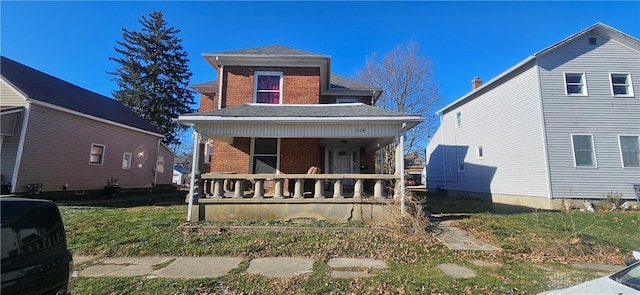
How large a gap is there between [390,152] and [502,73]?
11.6 m

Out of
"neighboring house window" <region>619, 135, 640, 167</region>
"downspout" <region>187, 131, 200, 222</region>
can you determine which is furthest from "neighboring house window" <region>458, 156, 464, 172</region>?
"downspout" <region>187, 131, 200, 222</region>

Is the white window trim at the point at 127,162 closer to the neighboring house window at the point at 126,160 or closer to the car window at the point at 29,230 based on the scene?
the neighboring house window at the point at 126,160

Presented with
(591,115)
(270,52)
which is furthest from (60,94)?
(591,115)

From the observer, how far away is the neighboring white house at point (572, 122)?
12578mm

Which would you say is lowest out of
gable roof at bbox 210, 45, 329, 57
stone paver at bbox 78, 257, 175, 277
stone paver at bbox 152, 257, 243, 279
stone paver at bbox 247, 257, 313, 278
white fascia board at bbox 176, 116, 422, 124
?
stone paver at bbox 78, 257, 175, 277

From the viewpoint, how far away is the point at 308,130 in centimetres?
903

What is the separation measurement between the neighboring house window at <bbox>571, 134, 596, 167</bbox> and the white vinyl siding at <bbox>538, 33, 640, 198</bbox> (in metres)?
0.17

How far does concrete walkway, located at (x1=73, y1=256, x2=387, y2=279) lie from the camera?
5.01 meters

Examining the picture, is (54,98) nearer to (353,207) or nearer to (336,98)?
(336,98)

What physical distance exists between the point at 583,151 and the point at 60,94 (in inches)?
1058

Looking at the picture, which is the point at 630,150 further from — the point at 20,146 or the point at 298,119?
the point at 20,146

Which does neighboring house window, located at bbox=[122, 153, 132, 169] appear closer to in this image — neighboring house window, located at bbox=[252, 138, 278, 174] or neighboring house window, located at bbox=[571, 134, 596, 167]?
neighboring house window, located at bbox=[252, 138, 278, 174]

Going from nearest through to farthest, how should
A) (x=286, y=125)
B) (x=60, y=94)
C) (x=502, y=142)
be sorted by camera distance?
(x=286, y=125) → (x=502, y=142) → (x=60, y=94)

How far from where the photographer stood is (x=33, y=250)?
2.65m
